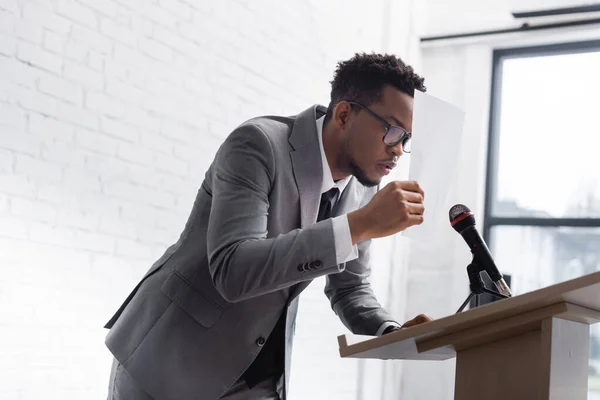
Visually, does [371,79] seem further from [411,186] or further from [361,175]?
[411,186]

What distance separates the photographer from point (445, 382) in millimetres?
5020

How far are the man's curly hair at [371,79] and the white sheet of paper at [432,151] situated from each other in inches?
16.0

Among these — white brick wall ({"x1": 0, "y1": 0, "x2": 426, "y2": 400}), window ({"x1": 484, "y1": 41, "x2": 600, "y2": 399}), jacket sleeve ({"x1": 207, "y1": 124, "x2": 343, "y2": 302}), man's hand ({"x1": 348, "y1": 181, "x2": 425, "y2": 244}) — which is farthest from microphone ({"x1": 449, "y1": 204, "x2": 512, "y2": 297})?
window ({"x1": 484, "y1": 41, "x2": 600, "y2": 399})

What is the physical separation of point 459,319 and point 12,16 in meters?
1.90

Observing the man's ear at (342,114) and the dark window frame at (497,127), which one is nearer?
the man's ear at (342,114)

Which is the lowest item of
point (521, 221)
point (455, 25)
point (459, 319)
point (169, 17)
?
point (459, 319)

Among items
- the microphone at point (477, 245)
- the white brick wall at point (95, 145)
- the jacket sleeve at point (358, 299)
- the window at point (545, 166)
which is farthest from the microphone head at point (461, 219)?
the window at point (545, 166)

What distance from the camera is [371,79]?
1.87 meters

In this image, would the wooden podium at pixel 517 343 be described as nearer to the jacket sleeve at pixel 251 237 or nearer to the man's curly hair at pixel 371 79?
the jacket sleeve at pixel 251 237

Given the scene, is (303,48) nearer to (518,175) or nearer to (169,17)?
(169,17)

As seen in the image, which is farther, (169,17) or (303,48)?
(303,48)

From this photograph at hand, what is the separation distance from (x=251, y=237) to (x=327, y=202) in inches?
14.6

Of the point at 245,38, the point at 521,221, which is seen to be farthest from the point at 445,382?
the point at 245,38

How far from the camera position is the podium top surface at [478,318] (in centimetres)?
98
